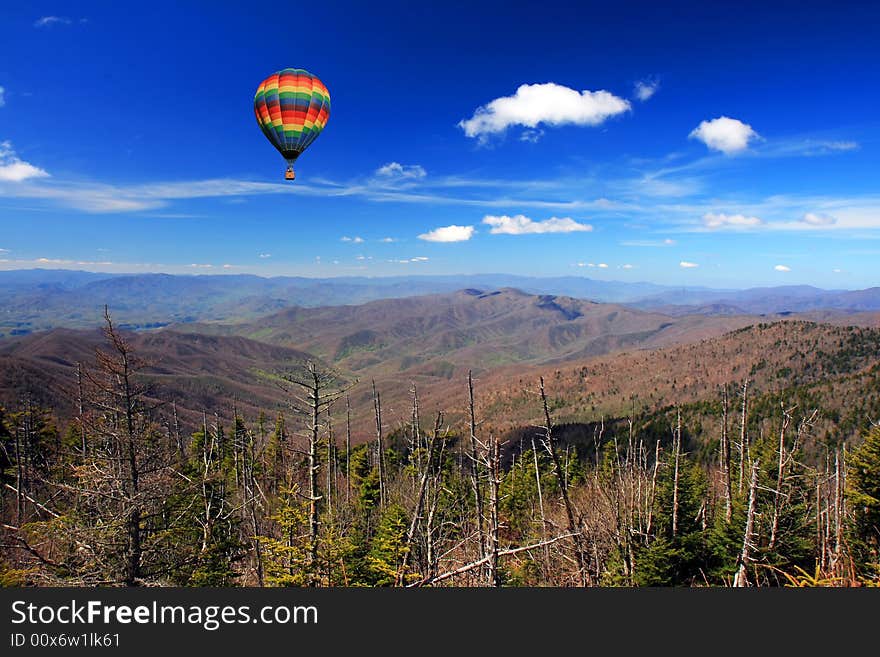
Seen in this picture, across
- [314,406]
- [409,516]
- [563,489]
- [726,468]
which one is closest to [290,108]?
[314,406]

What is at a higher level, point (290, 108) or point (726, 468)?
point (290, 108)

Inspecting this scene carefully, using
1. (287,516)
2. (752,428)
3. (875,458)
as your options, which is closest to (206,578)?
(287,516)

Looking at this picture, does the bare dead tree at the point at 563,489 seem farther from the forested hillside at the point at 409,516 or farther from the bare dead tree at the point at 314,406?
the bare dead tree at the point at 314,406

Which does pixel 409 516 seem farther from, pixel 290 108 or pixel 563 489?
pixel 290 108

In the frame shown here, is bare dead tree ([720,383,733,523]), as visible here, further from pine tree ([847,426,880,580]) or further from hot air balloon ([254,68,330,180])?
hot air balloon ([254,68,330,180])

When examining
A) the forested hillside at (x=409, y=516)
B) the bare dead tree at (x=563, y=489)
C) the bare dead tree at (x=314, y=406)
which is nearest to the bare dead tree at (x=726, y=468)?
the forested hillside at (x=409, y=516)

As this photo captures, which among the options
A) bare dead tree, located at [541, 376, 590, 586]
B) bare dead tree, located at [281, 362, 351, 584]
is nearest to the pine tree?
bare dead tree, located at [541, 376, 590, 586]

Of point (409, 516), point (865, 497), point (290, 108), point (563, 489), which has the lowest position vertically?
point (409, 516)

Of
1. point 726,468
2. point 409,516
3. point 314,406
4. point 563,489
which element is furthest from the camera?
point 409,516
